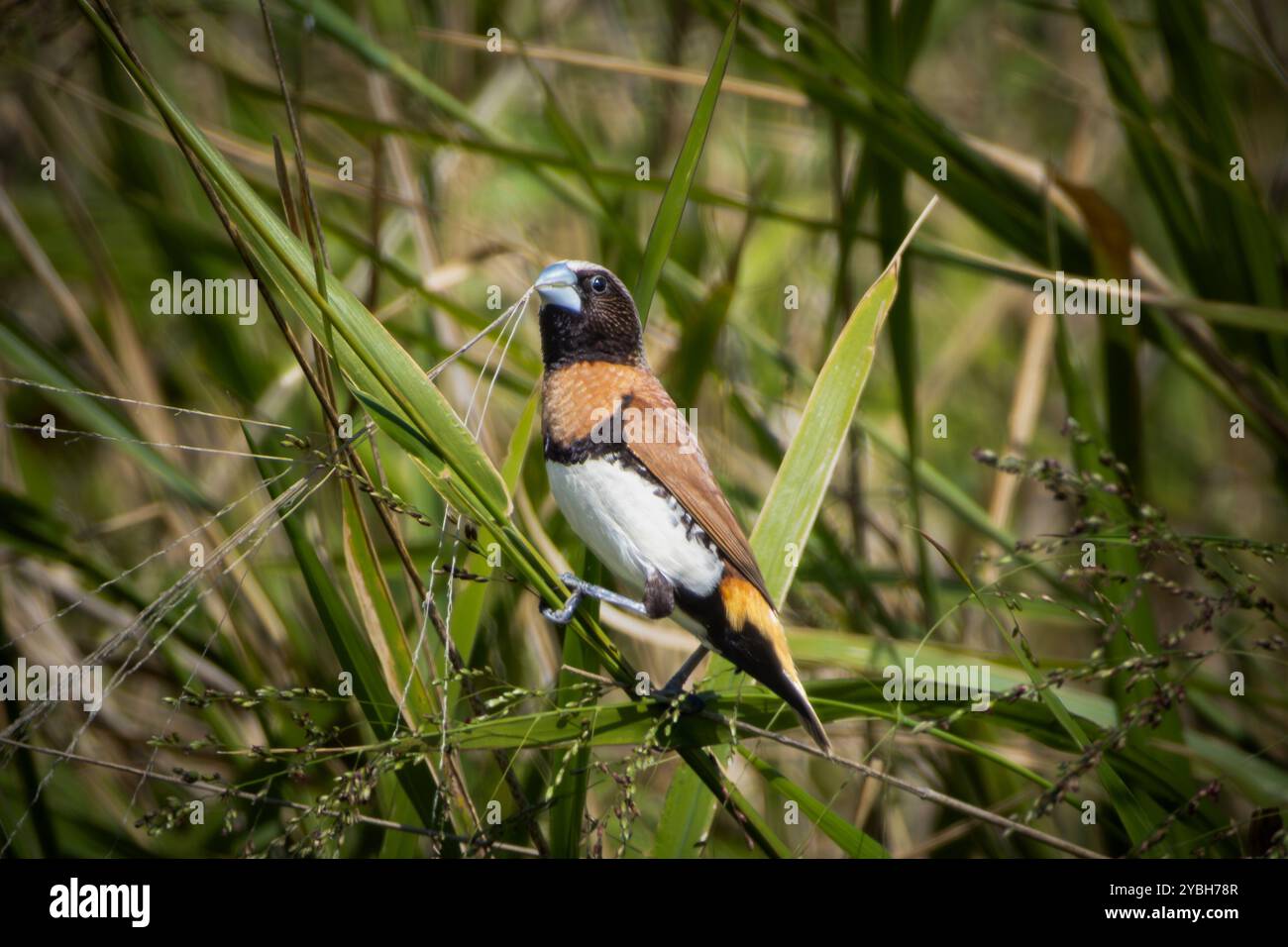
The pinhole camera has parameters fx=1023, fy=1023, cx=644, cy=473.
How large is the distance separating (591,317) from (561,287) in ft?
0.23

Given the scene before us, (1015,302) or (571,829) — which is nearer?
(571,829)

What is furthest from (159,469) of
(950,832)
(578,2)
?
(578,2)

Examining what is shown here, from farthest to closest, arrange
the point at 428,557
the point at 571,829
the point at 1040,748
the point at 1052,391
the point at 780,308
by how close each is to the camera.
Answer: the point at 1052,391
the point at 780,308
the point at 1040,748
the point at 428,557
the point at 571,829

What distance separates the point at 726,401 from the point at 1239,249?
1073mm

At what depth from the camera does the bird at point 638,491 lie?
1512 millimetres

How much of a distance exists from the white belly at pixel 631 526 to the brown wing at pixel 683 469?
3cm

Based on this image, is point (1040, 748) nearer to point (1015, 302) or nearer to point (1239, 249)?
point (1239, 249)

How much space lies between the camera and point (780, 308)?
3113mm

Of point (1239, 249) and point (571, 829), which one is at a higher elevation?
point (1239, 249)

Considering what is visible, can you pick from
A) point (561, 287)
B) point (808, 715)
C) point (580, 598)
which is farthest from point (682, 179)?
point (808, 715)

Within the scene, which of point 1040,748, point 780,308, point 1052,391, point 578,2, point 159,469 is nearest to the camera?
point 159,469

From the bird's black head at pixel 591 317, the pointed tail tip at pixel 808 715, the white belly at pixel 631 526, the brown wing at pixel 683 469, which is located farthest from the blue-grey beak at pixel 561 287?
the pointed tail tip at pixel 808 715

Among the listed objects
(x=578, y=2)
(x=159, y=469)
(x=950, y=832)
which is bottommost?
(x=950, y=832)

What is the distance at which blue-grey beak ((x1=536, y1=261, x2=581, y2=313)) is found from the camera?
162 cm
